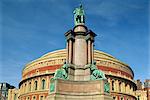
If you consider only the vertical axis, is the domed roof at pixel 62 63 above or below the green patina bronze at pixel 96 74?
above

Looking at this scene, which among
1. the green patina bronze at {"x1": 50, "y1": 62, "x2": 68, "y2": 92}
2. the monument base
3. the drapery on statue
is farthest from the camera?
the drapery on statue

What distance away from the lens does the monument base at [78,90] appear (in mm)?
21681

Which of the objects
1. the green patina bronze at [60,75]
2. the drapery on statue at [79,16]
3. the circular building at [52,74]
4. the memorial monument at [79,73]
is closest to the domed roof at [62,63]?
the circular building at [52,74]

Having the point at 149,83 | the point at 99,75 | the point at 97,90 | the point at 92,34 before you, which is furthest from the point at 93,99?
the point at 149,83

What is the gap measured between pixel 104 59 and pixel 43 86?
19.3 meters

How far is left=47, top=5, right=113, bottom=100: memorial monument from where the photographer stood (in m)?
22.0

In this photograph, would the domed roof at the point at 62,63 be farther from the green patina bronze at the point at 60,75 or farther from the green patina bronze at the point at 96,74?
the green patina bronze at the point at 60,75

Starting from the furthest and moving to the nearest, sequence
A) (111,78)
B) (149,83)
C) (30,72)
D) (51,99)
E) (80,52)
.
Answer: (149,83)
(30,72)
(111,78)
(80,52)
(51,99)

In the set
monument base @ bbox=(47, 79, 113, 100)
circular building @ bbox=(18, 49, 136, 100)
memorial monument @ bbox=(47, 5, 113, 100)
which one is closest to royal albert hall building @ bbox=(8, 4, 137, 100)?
circular building @ bbox=(18, 49, 136, 100)

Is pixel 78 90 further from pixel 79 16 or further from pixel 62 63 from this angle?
pixel 62 63

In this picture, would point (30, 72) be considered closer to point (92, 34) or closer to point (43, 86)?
point (43, 86)

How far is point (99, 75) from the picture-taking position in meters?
22.8

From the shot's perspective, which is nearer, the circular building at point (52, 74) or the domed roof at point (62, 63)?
the circular building at point (52, 74)

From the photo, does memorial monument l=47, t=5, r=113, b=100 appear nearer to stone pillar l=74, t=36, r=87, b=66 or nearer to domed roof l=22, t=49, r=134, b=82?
stone pillar l=74, t=36, r=87, b=66
